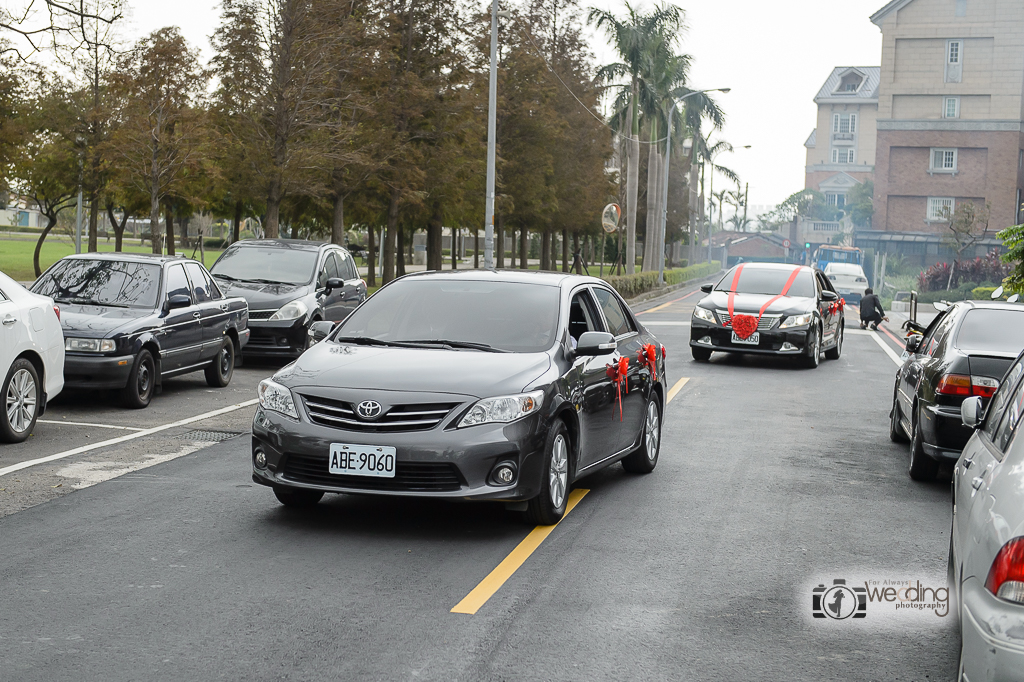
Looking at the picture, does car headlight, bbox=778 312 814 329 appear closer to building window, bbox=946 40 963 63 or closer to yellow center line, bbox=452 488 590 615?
yellow center line, bbox=452 488 590 615

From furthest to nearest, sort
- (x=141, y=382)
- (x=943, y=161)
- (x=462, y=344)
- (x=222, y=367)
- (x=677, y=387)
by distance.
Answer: (x=943, y=161) < (x=677, y=387) < (x=222, y=367) < (x=141, y=382) < (x=462, y=344)

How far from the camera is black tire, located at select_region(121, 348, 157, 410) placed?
1187 cm

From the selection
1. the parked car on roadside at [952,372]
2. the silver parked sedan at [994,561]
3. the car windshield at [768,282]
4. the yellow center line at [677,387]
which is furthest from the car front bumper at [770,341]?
the silver parked sedan at [994,561]

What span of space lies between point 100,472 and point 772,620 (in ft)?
17.2

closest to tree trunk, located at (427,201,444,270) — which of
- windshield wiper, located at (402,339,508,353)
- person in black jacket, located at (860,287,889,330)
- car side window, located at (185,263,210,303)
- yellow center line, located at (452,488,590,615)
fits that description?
person in black jacket, located at (860,287,889,330)

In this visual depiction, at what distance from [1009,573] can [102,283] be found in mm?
11141

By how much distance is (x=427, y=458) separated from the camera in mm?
6426

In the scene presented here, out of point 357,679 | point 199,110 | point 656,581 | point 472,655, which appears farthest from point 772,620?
point 199,110

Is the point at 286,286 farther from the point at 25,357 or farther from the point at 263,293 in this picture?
the point at 25,357

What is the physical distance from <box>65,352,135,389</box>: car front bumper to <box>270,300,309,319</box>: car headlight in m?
4.65

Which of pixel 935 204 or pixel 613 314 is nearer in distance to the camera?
pixel 613 314

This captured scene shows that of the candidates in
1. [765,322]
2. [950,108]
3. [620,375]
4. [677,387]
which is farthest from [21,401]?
[950,108]

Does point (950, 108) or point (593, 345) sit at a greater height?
point (950, 108)

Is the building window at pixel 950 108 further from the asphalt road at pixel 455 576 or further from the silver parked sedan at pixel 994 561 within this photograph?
the silver parked sedan at pixel 994 561
